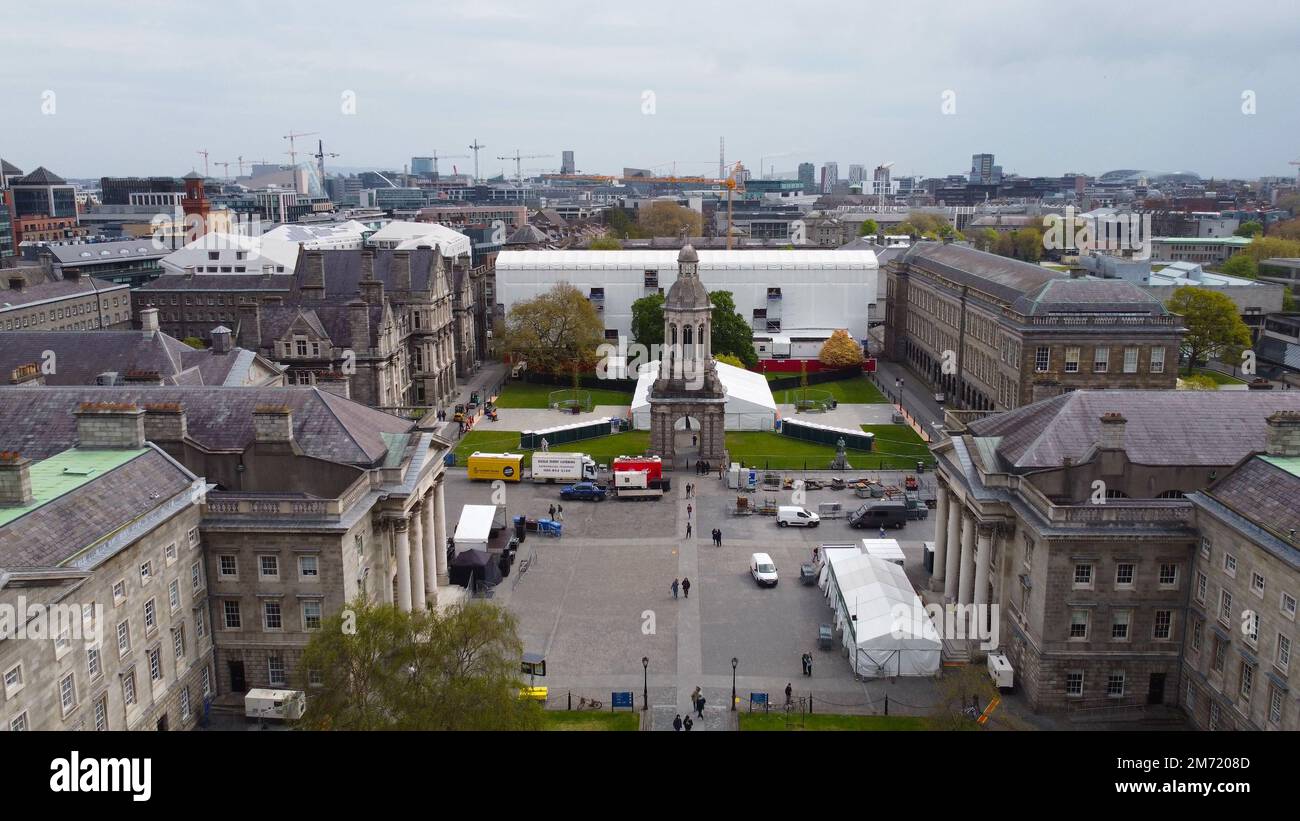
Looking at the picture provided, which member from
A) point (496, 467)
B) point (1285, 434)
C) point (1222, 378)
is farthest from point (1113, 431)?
point (1222, 378)

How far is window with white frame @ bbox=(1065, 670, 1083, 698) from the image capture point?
42.5 metres

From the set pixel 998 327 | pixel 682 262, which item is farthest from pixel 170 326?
pixel 998 327

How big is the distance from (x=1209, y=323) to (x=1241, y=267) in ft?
208

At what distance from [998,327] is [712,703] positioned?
2334 inches

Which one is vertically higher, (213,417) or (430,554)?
(213,417)

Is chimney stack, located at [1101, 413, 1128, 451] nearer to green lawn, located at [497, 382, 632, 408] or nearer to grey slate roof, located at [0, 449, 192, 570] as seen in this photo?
grey slate roof, located at [0, 449, 192, 570]

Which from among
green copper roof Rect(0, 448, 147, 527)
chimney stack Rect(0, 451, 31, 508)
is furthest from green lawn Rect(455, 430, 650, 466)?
chimney stack Rect(0, 451, 31, 508)

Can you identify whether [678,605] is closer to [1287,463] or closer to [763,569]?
[763,569]

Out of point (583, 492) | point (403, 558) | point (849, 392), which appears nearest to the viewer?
point (403, 558)

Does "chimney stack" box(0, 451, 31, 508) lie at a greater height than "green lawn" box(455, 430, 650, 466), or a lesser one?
greater

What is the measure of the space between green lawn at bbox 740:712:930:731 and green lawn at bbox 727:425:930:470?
39.0 metres

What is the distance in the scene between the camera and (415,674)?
3128 cm

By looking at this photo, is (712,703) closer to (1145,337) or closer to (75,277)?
(1145,337)

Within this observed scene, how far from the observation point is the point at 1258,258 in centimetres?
16225
